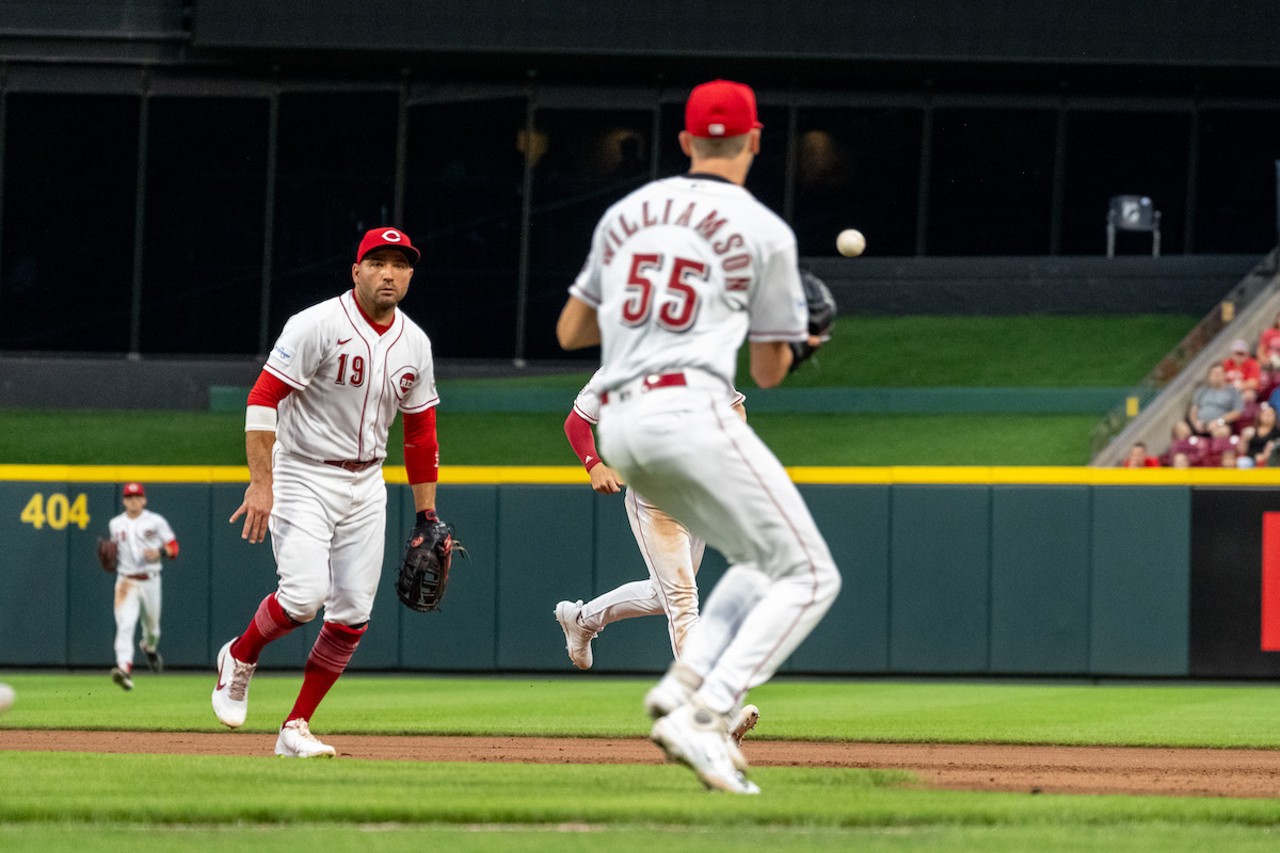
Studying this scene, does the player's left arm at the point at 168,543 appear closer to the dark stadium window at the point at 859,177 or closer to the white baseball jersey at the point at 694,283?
the white baseball jersey at the point at 694,283

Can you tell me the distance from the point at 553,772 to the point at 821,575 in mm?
1384

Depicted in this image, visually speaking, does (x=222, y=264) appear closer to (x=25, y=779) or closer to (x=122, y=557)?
(x=122, y=557)

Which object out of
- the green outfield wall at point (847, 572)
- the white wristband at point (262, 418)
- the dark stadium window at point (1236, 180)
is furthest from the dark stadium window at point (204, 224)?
the white wristband at point (262, 418)

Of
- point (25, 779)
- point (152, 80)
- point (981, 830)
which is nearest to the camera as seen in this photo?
point (981, 830)

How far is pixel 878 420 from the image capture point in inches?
834

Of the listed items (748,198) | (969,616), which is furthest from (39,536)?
(748,198)

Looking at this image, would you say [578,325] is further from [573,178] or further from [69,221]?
[69,221]

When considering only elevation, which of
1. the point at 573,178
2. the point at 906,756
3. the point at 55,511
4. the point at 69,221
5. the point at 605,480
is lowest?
the point at 906,756

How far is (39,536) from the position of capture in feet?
50.7

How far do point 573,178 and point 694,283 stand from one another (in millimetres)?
19725

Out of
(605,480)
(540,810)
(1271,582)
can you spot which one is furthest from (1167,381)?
(540,810)

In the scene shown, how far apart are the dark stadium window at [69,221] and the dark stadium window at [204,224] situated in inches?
13.6

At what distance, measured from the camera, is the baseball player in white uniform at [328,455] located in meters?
6.20

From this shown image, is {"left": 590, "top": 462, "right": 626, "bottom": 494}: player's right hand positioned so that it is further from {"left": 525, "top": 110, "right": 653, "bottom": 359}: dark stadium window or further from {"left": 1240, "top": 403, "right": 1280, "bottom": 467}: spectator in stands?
{"left": 525, "top": 110, "right": 653, "bottom": 359}: dark stadium window
